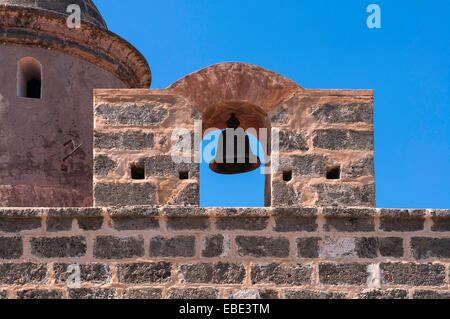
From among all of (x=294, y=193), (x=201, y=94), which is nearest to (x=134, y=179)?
(x=201, y=94)

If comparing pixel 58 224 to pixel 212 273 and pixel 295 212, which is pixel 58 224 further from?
pixel 295 212

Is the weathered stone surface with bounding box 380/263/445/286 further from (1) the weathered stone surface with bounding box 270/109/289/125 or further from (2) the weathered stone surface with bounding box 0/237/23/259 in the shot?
(2) the weathered stone surface with bounding box 0/237/23/259

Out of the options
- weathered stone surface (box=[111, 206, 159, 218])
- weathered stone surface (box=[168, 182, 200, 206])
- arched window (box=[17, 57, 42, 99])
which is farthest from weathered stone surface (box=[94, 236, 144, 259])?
arched window (box=[17, 57, 42, 99])

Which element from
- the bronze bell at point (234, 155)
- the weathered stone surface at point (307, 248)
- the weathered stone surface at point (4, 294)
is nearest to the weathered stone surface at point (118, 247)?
the weathered stone surface at point (4, 294)

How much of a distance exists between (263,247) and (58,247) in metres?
1.44

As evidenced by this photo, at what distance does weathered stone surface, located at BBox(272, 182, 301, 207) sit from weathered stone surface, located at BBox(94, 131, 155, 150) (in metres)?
0.97

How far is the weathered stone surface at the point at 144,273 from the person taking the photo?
4.45 m

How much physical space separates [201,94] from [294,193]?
1.02 meters

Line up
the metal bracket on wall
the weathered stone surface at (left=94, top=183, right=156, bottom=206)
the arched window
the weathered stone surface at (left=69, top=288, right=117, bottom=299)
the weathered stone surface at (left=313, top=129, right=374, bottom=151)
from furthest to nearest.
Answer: the arched window < the metal bracket on wall < the weathered stone surface at (left=313, top=129, right=374, bottom=151) < the weathered stone surface at (left=94, top=183, right=156, bottom=206) < the weathered stone surface at (left=69, top=288, right=117, bottom=299)

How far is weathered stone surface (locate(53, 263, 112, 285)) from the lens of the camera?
14.6ft

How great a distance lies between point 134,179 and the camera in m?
4.72
